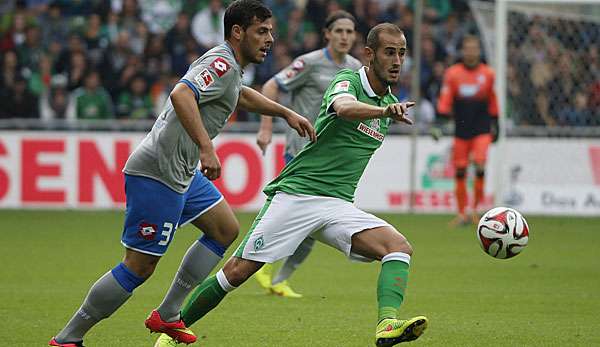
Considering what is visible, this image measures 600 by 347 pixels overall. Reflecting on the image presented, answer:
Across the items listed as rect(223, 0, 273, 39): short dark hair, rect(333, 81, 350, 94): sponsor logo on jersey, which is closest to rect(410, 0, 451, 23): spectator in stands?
rect(333, 81, 350, 94): sponsor logo on jersey

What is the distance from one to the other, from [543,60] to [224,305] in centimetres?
1278

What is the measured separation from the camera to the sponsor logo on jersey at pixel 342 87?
6879 millimetres

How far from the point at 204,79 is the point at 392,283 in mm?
1552

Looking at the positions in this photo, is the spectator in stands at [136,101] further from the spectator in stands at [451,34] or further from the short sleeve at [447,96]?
the spectator in stands at [451,34]

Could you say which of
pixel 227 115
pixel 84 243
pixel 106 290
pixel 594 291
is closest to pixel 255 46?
pixel 227 115

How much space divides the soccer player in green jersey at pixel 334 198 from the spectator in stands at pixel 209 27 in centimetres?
1363

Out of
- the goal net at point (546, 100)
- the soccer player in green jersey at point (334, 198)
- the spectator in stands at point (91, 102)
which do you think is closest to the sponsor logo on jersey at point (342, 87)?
the soccer player in green jersey at point (334, 198)

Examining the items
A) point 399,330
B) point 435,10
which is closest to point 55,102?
point 435,10

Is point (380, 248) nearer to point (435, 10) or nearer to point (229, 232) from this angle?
point (229, 232)

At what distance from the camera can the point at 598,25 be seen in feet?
67.8

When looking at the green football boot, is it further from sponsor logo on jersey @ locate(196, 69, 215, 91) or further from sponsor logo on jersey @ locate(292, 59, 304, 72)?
sponsor logo on jersey @ locate(292, 59, 304, 72)

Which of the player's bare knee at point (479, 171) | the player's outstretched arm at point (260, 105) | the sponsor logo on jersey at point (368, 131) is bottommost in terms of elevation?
the player's bare knee at point (479, 171)

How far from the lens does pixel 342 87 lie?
6.90 metres

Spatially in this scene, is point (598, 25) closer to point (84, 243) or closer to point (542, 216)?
point (542, 216)
